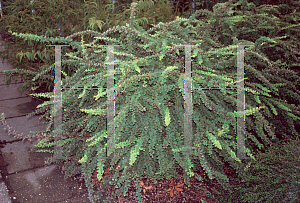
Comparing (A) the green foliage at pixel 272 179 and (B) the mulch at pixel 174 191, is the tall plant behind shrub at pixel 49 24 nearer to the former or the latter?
(B) the mulch at pixel 174 191

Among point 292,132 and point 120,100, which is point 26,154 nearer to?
point 120,100

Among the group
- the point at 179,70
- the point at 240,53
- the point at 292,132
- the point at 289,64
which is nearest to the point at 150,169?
the point at 179,70

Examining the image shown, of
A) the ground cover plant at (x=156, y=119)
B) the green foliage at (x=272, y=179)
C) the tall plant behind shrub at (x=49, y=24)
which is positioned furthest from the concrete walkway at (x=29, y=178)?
the green foliage at (x=272, y=179)

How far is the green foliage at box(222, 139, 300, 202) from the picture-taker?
173 cm

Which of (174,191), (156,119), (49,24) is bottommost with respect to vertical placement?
(174,191)

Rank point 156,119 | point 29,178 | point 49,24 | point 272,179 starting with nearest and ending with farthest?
1. point 272,179
2. point 156,119
3. point 29,178
4. point 49,24

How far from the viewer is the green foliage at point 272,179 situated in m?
1.73

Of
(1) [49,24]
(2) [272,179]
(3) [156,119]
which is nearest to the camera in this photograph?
(2) [272,179]

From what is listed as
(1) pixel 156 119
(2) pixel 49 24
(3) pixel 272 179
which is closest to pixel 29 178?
(1) pixel 156 119

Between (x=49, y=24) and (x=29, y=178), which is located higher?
(x=49, y=24)

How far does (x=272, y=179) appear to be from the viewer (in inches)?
72.4

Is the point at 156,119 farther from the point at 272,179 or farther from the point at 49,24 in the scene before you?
the point at 49,24

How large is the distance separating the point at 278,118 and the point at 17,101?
310cm

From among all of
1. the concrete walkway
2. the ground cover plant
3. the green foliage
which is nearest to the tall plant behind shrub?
the concrete walkway
